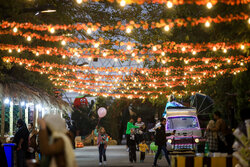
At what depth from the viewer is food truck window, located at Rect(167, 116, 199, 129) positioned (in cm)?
2304

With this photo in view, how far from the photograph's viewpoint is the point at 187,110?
2402 centimetres

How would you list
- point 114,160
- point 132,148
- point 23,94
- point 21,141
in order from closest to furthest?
point 21,141 < point 132,148 < point 114,160 < point 23,94

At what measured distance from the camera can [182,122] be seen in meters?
23.3

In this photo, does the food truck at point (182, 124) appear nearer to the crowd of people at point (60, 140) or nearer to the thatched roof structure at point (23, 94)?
the crowd of people at point (60, 140)

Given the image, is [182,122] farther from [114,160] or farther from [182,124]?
[114,160]

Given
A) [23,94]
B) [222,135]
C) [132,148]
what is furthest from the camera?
[23,94]

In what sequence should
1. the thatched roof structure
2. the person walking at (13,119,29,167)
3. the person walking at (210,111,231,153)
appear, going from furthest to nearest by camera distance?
the thatched roof structure < the person walking at (13,119,29,167) < the person walking at (210,111,231,153)

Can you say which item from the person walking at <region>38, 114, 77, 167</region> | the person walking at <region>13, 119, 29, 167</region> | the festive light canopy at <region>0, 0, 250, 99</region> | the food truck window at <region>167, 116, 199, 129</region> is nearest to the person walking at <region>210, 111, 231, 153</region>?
the festive light canopy at <region>0, 0, 250, 99</region>

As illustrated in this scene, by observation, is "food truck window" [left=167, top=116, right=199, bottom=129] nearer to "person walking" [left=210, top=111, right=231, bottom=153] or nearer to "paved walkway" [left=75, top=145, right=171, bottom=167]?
"paved walkway" [left=75, top=145, right=171, bottom=167]

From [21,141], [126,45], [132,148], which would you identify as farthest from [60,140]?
[126,45]

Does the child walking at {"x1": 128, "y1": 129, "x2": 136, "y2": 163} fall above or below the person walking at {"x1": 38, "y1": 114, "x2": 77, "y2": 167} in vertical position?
below

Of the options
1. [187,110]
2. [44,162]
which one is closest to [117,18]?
[187,110]

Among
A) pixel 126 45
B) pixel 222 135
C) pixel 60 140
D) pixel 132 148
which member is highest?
pixel 126 45

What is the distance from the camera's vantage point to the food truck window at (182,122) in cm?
2304
